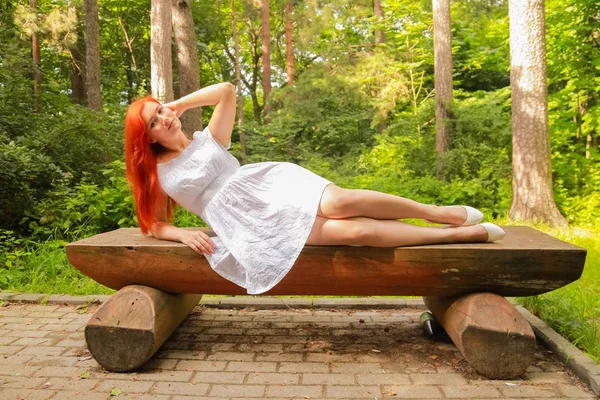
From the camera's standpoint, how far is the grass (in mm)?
3273

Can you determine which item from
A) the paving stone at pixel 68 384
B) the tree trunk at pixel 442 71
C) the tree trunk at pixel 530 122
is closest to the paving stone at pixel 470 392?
the paving stone at pixel 68 384

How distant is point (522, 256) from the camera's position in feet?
9.08

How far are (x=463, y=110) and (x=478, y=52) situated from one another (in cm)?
345

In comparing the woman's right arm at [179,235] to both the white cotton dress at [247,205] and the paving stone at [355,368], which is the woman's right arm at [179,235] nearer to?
Answer: the white cotton dress at [247,205]

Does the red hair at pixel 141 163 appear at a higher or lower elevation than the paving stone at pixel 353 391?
higher

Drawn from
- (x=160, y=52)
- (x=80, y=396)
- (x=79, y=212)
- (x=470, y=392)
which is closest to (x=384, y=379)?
(x=470, y=392)

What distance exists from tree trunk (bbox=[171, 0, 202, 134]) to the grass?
3.54 metres

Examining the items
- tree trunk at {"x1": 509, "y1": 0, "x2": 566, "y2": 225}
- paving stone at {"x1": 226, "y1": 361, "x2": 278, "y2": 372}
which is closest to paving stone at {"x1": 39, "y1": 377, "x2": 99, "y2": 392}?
paving stone at {"x1": 226, "y1": 361, "x2": 278, "y2": 372}

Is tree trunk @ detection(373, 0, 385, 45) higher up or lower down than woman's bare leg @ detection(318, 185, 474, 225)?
higher up

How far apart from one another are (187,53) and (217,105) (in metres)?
6.40

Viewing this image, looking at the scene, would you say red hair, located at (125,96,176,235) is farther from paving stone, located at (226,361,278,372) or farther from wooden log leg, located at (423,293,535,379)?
wooden log leg, located at (423,293,535,379)

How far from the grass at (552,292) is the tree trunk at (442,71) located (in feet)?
11.0

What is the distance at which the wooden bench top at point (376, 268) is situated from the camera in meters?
2.78

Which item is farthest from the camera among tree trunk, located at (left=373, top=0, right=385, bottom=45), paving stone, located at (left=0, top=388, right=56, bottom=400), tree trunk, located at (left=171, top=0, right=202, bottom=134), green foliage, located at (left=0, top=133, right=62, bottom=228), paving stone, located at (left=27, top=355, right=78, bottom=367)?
tree trunk, located at (left=373, top=0, right=385, bottom=45)
